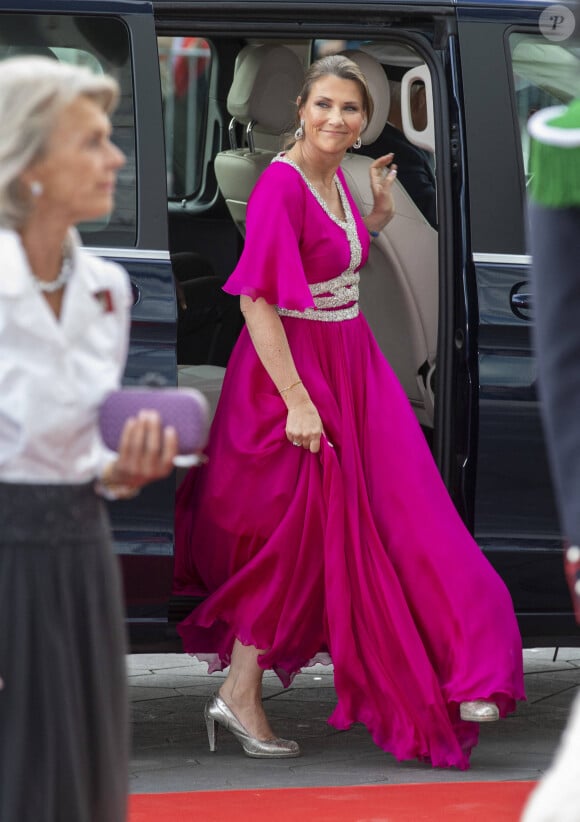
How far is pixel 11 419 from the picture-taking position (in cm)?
228

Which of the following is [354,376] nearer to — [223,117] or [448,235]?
[448,235]

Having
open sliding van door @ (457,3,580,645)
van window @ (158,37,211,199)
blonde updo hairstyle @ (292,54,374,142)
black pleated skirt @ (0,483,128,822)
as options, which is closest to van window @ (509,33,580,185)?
open sliding van door @ (457,3,580,645)

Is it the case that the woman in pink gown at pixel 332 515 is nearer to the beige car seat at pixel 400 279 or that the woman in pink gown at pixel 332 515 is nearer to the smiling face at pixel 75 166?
the beige car seat at pixel 400 279

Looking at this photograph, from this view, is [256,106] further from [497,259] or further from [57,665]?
[57,665]

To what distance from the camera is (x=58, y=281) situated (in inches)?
92.7

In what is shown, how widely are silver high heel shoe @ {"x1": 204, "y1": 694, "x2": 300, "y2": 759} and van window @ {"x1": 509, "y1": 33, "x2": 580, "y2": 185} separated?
1640 mm

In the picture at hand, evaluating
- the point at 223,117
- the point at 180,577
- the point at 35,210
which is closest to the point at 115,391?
the point at 35,210

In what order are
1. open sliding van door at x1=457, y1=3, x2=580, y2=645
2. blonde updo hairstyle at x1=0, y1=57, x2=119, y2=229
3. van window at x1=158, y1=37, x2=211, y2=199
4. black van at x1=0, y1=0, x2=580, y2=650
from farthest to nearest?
van window at x1=158, y1=37, x2=211, y2=199
open sliding van door at x1=457, y1=3, x2=580, y2=645
black van at x1=0, y1=0, x2=580, y2=650
blonde updo hairstyle at x1=0, y1=57, x2=119, y2=229

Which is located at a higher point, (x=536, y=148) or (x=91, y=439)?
(x=536, y=148)

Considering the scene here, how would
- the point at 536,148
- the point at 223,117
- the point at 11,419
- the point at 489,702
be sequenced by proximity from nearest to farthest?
the point at 536,148, the point at 11,419, the point at 489,702, the point at 223,117

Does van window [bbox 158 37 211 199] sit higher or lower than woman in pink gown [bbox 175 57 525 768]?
higher

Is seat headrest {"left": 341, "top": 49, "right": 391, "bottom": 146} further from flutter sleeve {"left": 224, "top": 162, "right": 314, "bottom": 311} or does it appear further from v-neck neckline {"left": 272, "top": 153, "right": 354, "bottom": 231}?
flutter sleeve {"left": 224, "top": 162, "right": 314, "bottom": 311}

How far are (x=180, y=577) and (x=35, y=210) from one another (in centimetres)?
236

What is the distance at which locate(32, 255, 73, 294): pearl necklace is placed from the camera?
Answer: 2.33m
